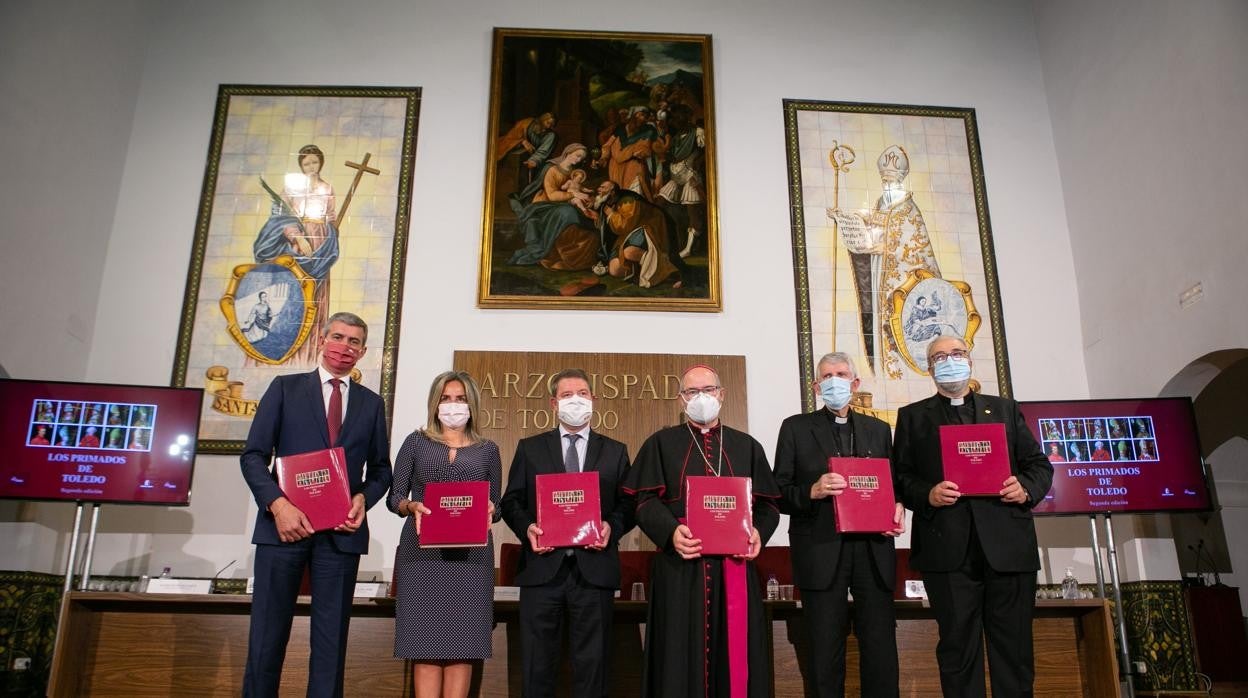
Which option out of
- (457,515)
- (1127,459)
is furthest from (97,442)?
(1127,459)

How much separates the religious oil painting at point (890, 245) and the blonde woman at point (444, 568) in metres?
3.14

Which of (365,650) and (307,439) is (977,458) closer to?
(307,439)

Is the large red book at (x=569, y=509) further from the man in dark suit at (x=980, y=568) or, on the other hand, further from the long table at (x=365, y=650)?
the man in dark suit at (x=980, y=568)

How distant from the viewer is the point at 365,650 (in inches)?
161

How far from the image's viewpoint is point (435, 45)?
7.05 meters

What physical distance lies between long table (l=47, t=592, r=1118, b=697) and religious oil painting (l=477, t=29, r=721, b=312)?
2.77m

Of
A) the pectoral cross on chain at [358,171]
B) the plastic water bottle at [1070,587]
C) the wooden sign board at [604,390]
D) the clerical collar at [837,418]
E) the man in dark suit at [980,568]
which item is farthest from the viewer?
the pectoral cross on chain at [358,171]

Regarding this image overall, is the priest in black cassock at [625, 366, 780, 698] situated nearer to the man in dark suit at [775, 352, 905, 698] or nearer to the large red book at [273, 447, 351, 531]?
the man in dark suit at [775, 352, 905, 698]

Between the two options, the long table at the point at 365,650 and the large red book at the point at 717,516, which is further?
the long table at the point at 365,650

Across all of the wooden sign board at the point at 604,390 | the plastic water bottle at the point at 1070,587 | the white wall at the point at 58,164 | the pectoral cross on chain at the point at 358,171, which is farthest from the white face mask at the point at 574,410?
the white wall at the point at 58,164

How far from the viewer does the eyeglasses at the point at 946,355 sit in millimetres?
3846

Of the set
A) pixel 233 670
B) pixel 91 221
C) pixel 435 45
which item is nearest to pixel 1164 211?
pixel 435 45

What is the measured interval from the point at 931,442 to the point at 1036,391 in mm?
3041

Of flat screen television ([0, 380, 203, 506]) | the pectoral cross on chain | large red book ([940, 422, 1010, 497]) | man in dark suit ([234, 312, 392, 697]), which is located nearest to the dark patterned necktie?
man in dark suit ([234, 312, 392, 697])
